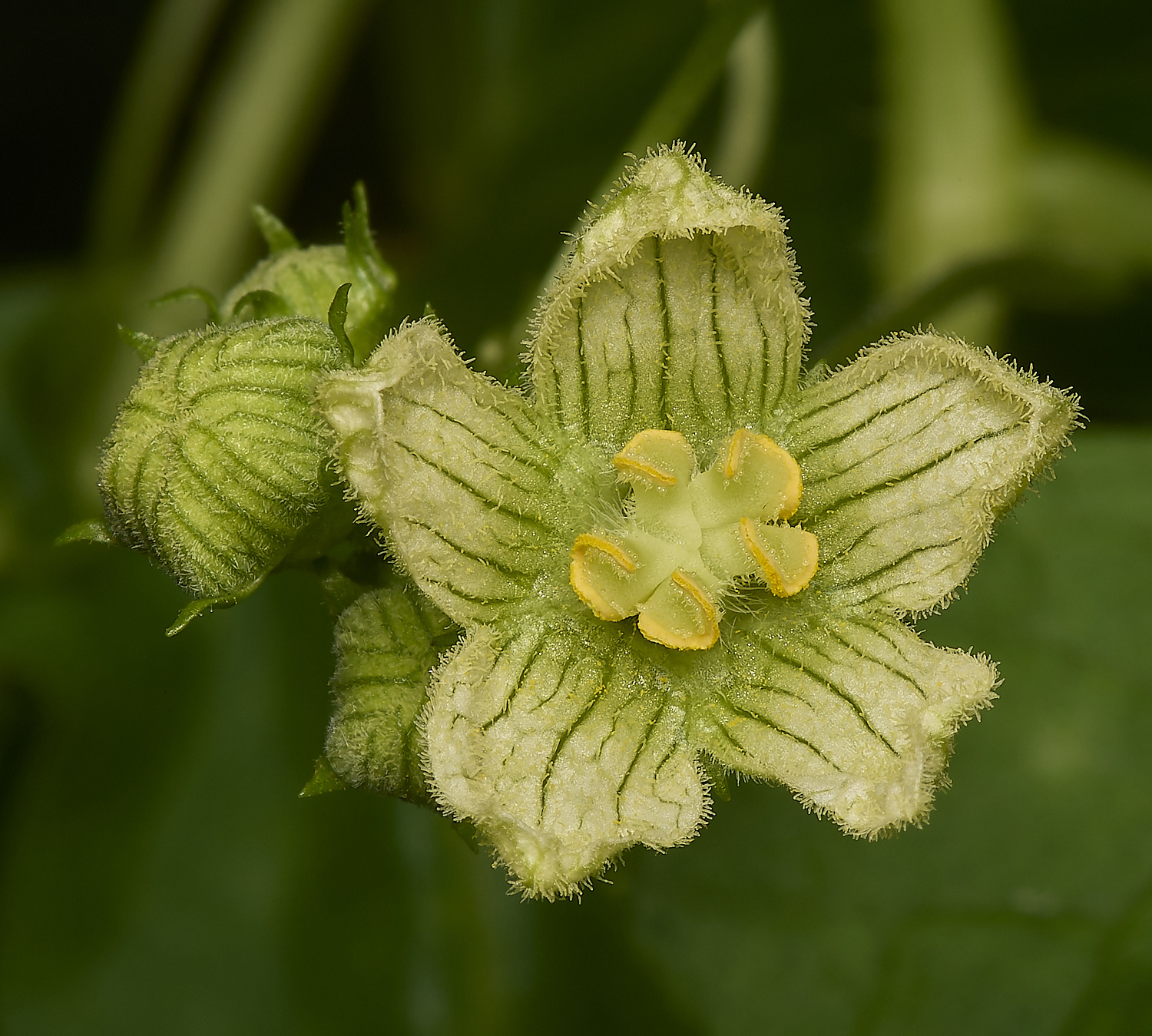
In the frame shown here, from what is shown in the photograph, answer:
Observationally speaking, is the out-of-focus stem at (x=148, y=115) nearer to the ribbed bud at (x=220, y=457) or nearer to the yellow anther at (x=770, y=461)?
the ribbed bud at (x=220, y=457)

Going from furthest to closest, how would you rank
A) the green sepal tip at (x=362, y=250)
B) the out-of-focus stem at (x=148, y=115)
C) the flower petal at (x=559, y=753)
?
1. the out-of-focus stem at (x=148, y=115)
2. the green sepal tip at (x=362, y=250)
3. the flower petal at (x=559, y=753)

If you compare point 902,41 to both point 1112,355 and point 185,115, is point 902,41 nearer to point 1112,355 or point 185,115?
point 1112,355

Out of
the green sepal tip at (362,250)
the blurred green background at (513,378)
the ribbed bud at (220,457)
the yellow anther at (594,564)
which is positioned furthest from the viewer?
the blurred green background at (513,378)

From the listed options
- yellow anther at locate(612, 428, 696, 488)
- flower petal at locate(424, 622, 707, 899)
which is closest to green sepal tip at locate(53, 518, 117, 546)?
flower petal at locate(424, 622, 707, 899)

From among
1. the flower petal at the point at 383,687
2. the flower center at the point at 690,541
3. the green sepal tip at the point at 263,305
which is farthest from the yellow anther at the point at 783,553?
the green sepal tip at the point at 263,305

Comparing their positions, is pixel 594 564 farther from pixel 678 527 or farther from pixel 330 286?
pixel 330 286

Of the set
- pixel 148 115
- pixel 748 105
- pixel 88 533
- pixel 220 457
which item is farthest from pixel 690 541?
pixel 148 115

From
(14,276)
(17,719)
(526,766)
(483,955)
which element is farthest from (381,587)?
(14,276)
